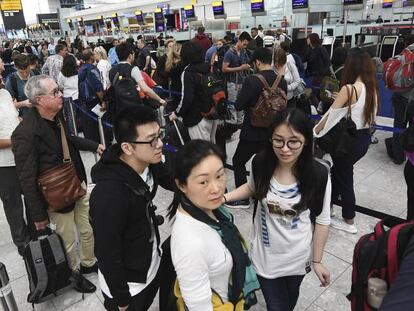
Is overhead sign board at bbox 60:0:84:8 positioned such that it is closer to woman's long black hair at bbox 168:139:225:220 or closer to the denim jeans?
woman's long black hair at bbox 168:139:225:220

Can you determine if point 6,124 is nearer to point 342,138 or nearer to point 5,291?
point 5,291

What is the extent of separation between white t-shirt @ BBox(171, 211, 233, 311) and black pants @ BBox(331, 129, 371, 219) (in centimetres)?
217

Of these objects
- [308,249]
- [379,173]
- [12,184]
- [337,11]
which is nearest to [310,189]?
[308,249]

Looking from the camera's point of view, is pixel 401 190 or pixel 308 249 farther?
pixel 401 190

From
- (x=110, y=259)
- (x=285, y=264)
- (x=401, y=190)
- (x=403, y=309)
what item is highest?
(x=403, y=309)

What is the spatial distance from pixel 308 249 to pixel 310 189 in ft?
1.17

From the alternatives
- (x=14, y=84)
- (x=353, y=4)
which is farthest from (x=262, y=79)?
(x=353, y=4)

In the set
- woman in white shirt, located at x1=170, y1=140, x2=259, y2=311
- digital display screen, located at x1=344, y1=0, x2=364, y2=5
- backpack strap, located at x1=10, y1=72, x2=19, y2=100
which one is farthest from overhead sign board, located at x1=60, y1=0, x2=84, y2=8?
woman in white shirt, located at x1=170, y1=140, x2=259, y2=311

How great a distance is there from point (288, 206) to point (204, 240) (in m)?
0.55

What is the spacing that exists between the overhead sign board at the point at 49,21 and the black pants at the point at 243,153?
3304 cm

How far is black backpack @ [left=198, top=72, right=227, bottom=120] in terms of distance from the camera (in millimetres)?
3707

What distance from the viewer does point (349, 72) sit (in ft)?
9.23

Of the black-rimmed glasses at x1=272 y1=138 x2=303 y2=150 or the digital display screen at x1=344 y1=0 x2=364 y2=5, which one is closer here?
the black-rimmed glasses at x1=272 y1=138 x2=303 y2=150

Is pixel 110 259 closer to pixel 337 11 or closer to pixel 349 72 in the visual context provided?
pixel 349 72
